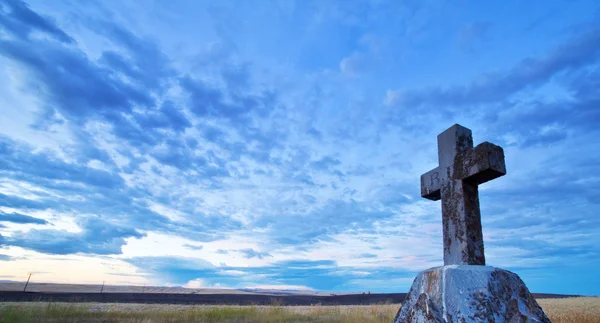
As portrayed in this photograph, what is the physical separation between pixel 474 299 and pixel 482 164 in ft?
5.10

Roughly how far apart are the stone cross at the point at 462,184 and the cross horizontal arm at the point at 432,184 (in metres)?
0.01

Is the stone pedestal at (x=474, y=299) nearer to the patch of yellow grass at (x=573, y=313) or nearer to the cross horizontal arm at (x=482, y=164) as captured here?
the cross horizontal arm at (x=482, y=164)

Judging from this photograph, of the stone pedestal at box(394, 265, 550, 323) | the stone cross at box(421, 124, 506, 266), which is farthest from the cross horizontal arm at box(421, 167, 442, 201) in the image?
Result: the stone pedestal at box(394, 265, 550, 323)

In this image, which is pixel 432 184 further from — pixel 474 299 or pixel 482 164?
pixel 474 299

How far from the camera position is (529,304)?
8.71 feet

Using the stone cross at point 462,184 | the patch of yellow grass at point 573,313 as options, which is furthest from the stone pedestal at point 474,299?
the patch of yellow grass at point 573,313

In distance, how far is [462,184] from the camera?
390cm

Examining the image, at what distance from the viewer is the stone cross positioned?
370 centimetres

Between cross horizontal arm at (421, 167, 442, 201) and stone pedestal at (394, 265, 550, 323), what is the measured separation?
1.63 meters

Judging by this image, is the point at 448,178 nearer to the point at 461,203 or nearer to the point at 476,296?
the point at 461,203

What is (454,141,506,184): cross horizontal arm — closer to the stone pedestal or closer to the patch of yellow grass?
the stone pedestal

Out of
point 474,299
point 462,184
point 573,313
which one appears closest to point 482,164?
point 462,184

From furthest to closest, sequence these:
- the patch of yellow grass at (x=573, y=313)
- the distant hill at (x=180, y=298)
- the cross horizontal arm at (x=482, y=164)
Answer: the distant hill at (x=180, y=298), the patch of yellow grass at (x=573, y=313), the cross horizontal arm at (x=482, y=164)

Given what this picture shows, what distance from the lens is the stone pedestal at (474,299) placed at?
2.53 meters
